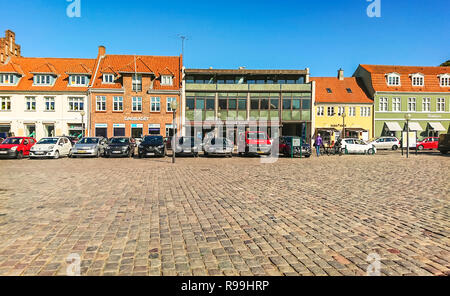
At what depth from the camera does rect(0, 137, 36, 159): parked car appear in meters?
20.1

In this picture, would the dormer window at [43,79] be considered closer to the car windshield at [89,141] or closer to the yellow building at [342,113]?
the car windshield at [89,141]

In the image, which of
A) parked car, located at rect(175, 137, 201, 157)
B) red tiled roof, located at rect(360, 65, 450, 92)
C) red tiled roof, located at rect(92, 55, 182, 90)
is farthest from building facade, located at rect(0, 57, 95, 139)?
red tiled roof, located at rect(360, 65, 450, 92)

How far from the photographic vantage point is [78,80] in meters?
39.5

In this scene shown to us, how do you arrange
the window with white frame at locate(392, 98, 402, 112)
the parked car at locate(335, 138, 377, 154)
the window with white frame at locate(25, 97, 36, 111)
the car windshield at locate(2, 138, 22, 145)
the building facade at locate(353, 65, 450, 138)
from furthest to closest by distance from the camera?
the window with white frame at locate(392, 98, 402, 112) → the building facade at locate(353, 65, 450, 138) → the window with white frame at locate(25, 97, 36, 111) → the parked car at locate(335, 138, 377, 154) → the car windshield at locate(2, 138, 22, 145)

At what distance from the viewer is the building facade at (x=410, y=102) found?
142 ft

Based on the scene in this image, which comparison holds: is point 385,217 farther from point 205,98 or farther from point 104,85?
point 104,85

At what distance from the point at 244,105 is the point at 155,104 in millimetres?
11977

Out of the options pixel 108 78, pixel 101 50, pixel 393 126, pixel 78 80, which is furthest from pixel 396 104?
pixel 78 80

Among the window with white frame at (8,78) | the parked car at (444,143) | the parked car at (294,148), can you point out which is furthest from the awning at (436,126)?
the window with white frame at (8,78)

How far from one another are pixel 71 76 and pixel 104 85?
4.82 metres

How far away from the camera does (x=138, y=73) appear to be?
127ft

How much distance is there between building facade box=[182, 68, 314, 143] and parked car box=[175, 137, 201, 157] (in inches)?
651

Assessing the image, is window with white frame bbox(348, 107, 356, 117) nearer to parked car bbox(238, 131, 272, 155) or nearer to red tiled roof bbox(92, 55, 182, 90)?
parked car bbox(238, 131, 272, 155)

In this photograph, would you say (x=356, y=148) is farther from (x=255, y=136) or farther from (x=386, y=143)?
(x=255, y=136)
